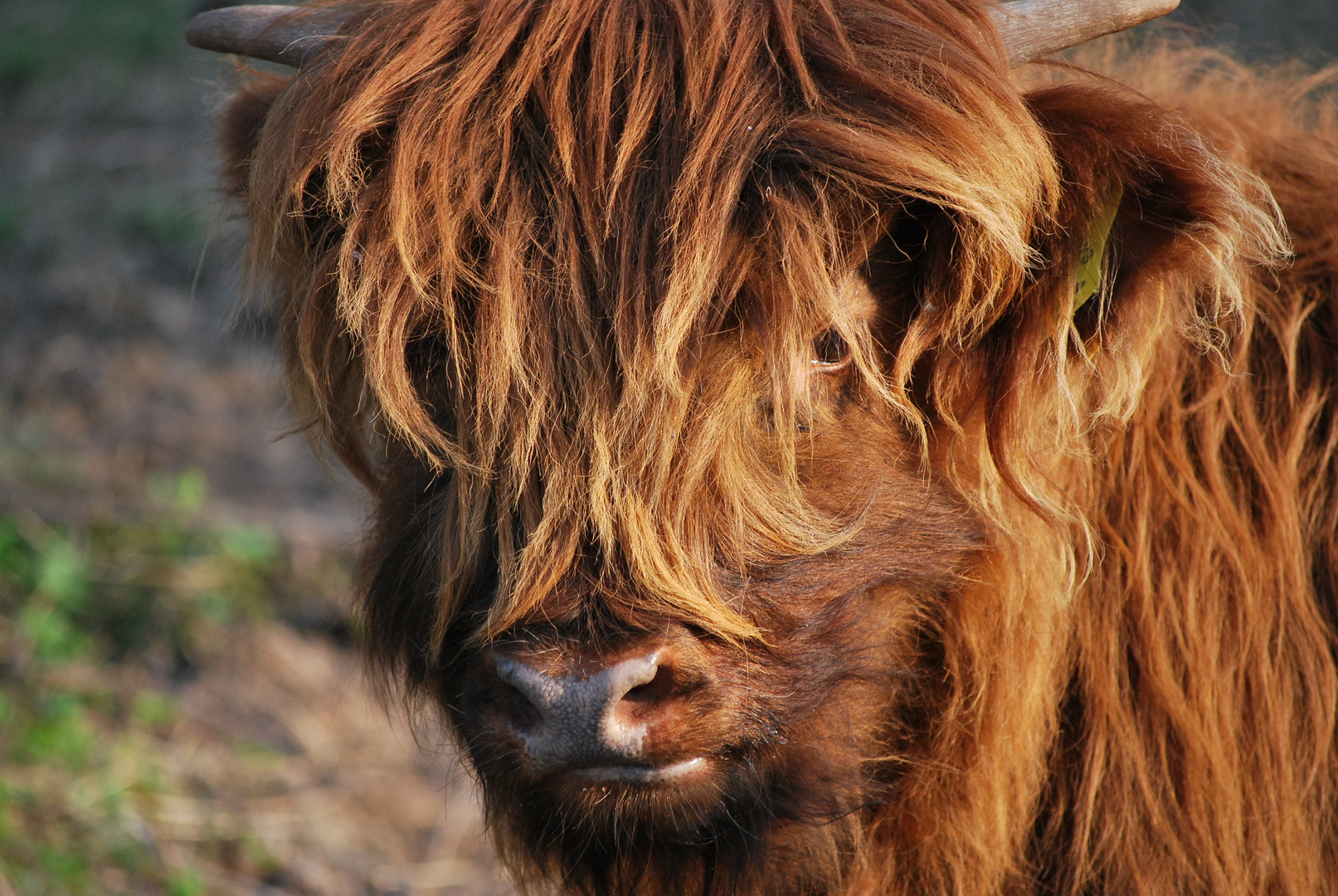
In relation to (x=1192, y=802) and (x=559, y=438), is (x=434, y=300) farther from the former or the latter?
(x=1192, y=802)

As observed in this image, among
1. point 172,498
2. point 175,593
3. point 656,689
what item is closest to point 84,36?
point 172,498

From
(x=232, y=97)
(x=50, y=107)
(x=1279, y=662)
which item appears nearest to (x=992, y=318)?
(x=1279, y=662)

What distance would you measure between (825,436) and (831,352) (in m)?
0.13

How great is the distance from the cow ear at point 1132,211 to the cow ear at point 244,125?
128 centimetres

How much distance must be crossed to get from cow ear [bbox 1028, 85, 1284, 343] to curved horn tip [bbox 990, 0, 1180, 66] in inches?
3.4

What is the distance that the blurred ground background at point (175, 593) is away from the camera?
301 cm

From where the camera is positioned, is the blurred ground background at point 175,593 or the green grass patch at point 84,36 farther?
the green grass patch at point 84,36

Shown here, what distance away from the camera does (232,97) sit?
2090 millimetres

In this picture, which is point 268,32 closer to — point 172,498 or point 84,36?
point 172,498

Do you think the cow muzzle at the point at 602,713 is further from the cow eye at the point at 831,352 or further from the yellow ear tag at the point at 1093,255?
the yellow ear tag at the point at 1093,255

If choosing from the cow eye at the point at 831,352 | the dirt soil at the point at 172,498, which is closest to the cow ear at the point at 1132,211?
the cow eye at the point at 831,352

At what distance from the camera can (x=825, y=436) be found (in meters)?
1.65

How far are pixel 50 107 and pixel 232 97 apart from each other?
5.08 meters

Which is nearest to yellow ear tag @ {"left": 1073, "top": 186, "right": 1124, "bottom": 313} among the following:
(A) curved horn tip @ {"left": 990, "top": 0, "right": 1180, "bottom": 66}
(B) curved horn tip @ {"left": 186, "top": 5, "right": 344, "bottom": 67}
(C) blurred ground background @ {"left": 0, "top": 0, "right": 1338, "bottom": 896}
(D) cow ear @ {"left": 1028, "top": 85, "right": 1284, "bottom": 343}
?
(D) cow ear @ {"left": 1028, "top": 85, "right": 1284, "bottom": 343}
